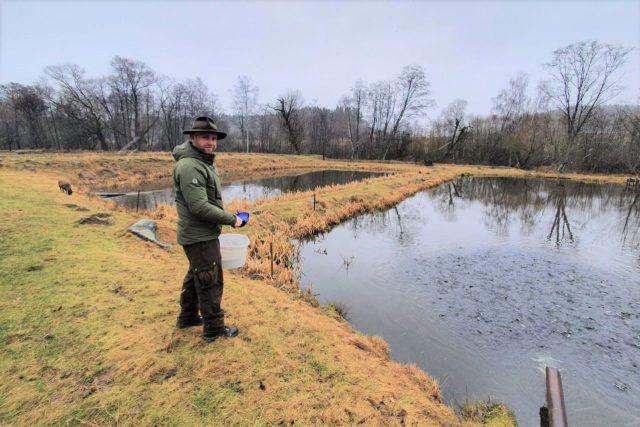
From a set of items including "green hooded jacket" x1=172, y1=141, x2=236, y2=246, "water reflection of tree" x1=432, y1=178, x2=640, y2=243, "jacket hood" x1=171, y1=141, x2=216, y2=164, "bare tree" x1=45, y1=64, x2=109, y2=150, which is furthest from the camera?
"bare tree" x1=45, y1=64, x2=109, y2=150

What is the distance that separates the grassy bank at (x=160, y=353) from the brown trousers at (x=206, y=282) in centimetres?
30

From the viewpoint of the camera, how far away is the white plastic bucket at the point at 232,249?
435 cm

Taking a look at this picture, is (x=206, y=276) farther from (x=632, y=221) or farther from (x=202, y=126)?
(x=632, y=221)

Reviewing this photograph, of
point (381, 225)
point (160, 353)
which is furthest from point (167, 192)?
point (160, 353)

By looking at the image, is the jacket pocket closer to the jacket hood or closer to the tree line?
the jacket hood

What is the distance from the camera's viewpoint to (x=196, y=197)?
3.17m

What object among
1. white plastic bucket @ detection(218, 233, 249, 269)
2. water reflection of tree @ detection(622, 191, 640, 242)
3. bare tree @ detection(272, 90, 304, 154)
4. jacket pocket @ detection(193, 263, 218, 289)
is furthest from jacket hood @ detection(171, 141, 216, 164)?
bare tree @ detection(272, 90, 304, 154)

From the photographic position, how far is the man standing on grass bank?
3.19 metres

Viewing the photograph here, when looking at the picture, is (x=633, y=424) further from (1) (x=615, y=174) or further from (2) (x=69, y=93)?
(2) (x=69, y=93)

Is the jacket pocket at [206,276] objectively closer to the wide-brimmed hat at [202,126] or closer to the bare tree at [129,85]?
the wide-brimmed hat at [202,126]

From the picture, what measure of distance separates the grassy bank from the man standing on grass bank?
2.49 ft

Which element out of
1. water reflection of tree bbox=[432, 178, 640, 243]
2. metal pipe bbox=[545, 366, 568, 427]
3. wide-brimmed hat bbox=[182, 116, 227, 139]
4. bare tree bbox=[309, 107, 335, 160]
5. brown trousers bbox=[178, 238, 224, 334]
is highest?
bare tree bbox=[309, 107, 335, 160]

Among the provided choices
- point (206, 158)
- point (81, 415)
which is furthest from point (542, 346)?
point (81, 415)

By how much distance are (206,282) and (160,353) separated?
0.92 metres
